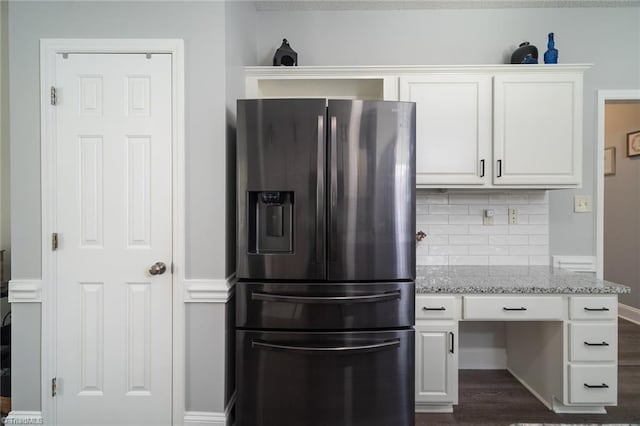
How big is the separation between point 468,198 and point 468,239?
1.07ft

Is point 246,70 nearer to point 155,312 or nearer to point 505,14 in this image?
point 155,312

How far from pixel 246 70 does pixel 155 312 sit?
167 cm

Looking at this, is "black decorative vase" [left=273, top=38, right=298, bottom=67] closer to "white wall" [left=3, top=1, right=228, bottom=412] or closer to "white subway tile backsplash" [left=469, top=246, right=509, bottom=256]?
"white wall" [left=3, top=1, right=228, bottom=412]

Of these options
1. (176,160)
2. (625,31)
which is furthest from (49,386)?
(625,31)

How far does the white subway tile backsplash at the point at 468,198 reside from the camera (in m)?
2.42

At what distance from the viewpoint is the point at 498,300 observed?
1.88 meters

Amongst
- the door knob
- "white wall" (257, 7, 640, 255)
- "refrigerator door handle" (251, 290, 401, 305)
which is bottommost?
"refrigerator door handle" (251, 290, 401, 305)

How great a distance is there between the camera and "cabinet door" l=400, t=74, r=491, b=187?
2092 millimetres

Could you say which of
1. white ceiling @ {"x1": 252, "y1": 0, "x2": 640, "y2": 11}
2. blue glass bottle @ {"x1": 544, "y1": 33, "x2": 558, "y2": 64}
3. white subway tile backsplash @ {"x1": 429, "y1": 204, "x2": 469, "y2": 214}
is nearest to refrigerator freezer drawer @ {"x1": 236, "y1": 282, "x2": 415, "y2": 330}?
white subway tile backsplash @ {"x1": 429, "y1": 204, "x2": 469, "y2": 214}

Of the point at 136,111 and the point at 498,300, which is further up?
the point at 136,111

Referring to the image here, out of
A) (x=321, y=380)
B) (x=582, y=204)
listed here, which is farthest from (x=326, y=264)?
(x=582, y=204)

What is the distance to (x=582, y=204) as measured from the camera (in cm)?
239

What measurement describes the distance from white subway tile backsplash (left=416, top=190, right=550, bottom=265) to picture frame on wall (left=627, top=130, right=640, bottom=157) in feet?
7.43

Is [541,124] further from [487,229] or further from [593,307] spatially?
[593,307]
